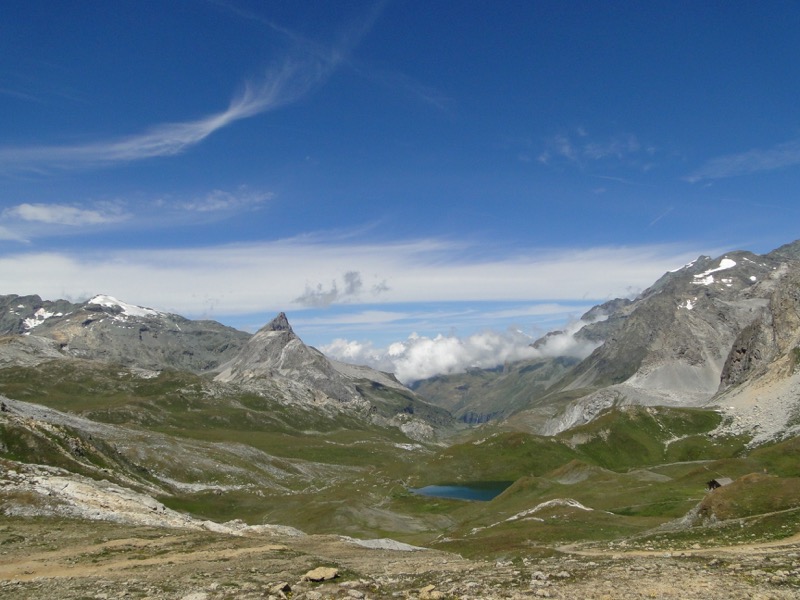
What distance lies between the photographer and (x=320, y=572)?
31.6 metres

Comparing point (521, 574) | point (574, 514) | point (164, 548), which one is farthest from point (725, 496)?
point (164, 548)

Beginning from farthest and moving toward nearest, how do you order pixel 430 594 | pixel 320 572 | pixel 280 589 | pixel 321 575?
pixel 320 572, pixel 321 575, pixel 280 589, pixel 430 594

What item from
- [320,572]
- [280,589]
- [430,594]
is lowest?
[320,572]

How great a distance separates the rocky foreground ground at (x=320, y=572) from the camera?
88.6 ft

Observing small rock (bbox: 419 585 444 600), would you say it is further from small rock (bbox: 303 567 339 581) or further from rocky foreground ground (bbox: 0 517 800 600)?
small rock (bbox: 303 567 339 581)

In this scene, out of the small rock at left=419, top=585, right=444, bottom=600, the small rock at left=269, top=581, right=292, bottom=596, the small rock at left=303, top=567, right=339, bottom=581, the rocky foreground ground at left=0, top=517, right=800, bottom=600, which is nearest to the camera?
the small rock at left=419, top=585, right=444, bottom=600

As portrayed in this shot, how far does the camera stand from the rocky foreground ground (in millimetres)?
27000

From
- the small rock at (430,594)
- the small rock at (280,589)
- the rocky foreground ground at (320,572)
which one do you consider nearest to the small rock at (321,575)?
the rocky foreground ground at (320,572)

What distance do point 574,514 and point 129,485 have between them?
8454 centimetres

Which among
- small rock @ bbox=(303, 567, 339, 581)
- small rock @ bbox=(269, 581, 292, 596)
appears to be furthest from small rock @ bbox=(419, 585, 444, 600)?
small rock @ bbox=(269, 581, 292, 596)

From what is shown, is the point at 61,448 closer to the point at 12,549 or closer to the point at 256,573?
the point at 12,549

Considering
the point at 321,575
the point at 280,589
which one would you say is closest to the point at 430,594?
the point at 321,575

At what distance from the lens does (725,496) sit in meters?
62.7

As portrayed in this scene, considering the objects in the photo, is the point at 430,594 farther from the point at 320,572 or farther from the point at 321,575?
the point at 320,572
